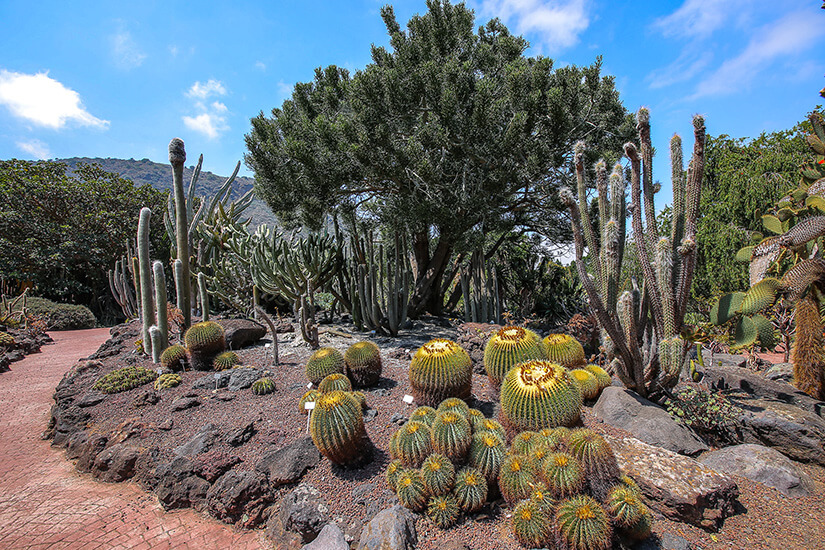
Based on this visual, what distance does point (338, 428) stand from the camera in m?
3.27

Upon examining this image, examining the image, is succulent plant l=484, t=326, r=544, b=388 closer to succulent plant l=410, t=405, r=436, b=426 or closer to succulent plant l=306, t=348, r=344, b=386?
succulent plant l=410, t=405, r=436, b=426

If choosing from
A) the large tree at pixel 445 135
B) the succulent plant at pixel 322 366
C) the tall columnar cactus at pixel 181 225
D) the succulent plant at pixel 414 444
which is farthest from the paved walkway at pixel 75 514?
the large tree at pixel 445 135

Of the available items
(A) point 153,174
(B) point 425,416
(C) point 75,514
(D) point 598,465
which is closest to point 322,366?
(B) point 425,416

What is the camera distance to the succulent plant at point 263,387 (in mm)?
4938

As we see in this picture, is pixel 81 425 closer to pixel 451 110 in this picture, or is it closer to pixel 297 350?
pixel 297 350

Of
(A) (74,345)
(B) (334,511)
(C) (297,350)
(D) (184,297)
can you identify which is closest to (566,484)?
A: (B) (334,511)

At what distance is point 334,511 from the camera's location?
121 inches

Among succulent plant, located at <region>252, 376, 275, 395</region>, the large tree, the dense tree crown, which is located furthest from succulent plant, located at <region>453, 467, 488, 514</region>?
Answer: the dense tree crown

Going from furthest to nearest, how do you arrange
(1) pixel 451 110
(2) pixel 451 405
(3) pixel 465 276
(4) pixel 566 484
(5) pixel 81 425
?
1. (3) pixel 465 276
2. (1) pixel 451 110
3. (5) pixel 81 425
4. (2) pixel 451 405
5. (4) pixel 566 484

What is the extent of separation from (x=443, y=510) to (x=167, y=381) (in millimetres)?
4495

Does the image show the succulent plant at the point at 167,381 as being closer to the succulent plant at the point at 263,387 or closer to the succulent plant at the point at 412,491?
the succulent plant at the point at 263,387

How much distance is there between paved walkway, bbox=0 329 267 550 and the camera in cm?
311

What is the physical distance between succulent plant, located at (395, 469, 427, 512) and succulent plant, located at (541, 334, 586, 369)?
2.19 m

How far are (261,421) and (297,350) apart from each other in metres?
2.59
